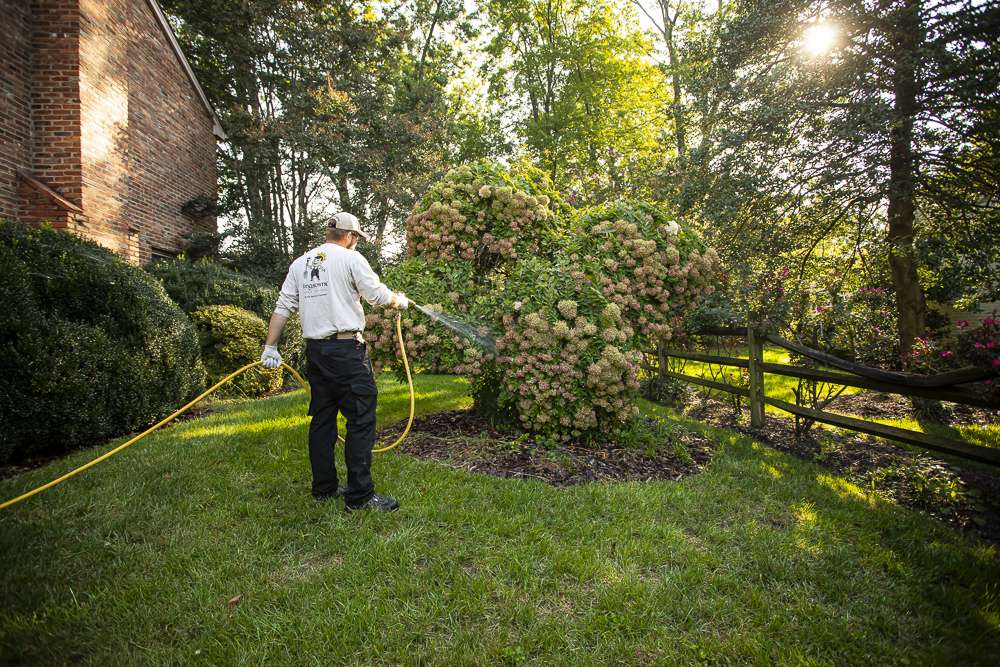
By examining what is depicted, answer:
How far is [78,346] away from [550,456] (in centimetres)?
507

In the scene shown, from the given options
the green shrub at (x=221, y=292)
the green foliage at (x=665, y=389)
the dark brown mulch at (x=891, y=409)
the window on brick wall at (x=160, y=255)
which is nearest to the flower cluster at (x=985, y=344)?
the dark brown mulch at (x=891, y=409)

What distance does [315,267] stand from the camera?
3.56m

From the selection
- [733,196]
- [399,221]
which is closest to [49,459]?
[733,196]

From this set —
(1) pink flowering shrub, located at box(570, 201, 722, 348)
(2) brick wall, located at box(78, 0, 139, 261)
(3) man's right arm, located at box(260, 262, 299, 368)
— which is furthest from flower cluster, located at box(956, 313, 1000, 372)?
(2) brick wall, located at box(78, 0, 139, 261)

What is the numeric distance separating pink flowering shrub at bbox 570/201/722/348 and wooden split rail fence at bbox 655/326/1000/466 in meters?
1.42

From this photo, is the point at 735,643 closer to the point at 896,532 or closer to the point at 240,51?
the point at 896,532

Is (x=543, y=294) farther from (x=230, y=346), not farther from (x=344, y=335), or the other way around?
(x=230, y=346)

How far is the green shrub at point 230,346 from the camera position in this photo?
785 centimetres

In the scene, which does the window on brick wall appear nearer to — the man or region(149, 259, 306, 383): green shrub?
region(149, 259, 306, 383): green shrub

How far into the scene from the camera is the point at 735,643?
223 cm

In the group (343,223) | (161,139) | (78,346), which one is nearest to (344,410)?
(343,223)

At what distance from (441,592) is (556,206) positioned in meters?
4.82

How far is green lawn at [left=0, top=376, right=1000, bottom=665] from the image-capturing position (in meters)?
2.21

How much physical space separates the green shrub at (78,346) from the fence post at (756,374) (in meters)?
7.56
